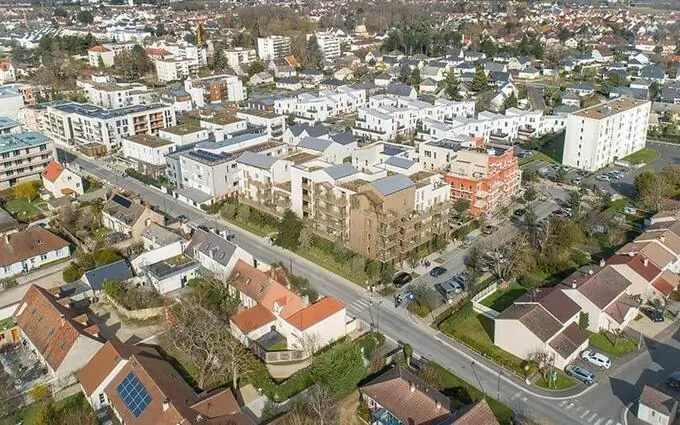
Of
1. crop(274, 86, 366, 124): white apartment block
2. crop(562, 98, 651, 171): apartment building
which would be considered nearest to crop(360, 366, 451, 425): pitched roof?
crop(562, 98, 651, 171): apartment building

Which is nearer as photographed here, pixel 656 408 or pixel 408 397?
pixel 656 408

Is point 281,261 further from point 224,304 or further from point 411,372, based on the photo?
point 411,372

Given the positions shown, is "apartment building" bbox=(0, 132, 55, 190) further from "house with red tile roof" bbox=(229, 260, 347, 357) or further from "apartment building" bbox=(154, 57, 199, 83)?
"apartment building" bbox=(154, 57, 199, 83)

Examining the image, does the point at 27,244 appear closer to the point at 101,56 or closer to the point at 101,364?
the point at 101,364

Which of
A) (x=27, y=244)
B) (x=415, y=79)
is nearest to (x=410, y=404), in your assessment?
(x=27, y=244)

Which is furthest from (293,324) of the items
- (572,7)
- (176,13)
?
(572,7)
